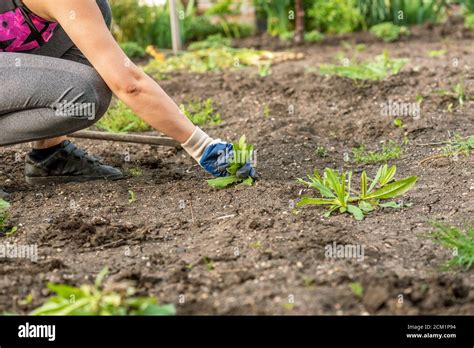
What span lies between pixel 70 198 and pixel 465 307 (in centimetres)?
171

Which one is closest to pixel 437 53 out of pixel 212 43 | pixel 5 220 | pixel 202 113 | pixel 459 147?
pixel 212 43

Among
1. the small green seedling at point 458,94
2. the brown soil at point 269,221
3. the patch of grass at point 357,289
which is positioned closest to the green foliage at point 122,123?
the brown soil at point 269,221

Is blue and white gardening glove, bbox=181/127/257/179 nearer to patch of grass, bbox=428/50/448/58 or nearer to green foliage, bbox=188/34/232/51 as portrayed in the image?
patch of grass, bbox=428/50/448/58

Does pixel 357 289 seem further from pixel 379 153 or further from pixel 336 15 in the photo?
pixel 336 15

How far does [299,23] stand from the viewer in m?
6.27

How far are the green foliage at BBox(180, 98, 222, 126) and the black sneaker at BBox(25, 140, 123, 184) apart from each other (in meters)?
0.80

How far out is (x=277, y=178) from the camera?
10.4ft

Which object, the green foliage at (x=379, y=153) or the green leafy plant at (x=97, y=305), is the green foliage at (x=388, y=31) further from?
the green leafy plant at (x=97, y=305)

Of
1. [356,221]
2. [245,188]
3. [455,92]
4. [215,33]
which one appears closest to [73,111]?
[245,188]

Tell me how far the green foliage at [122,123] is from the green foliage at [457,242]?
6.42 feet

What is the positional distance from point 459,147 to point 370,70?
1457 mm

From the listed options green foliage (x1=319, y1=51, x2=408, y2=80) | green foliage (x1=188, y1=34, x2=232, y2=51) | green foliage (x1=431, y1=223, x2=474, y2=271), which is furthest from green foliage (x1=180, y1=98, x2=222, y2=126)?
green foliage (x1=431, y1=223, x2=474, y2=271)

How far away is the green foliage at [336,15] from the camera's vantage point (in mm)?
6738
